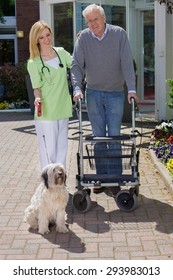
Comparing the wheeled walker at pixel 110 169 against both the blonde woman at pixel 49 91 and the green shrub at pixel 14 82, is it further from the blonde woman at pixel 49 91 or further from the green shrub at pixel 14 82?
the green shrub at pixel 14 82

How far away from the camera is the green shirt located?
570 centimetres

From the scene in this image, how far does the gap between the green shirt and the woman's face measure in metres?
0.17

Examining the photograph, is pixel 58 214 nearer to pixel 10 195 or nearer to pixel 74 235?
pixel 74 235

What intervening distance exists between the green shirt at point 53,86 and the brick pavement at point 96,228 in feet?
3.48

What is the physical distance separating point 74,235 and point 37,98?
1.58 metres

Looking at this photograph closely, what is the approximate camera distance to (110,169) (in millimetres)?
5918

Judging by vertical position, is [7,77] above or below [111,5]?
below

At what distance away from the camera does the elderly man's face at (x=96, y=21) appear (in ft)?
18.2

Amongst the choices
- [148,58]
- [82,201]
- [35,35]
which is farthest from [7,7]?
[82,201]

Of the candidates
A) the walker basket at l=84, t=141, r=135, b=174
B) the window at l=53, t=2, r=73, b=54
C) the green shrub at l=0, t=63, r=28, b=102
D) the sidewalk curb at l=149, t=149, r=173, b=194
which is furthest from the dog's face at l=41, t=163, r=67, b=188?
the green shrub at l=0, t=63, r=28, b=102

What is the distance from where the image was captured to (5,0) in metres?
20.9
